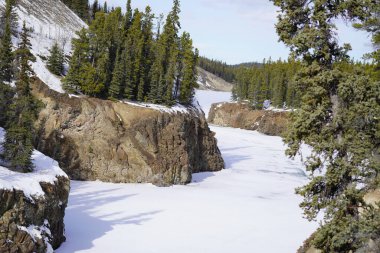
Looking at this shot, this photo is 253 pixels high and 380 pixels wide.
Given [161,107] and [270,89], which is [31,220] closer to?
[161,107]

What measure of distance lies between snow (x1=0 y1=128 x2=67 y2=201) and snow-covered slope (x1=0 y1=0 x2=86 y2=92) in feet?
50.9

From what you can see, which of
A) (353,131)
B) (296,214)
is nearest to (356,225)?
(353,131)

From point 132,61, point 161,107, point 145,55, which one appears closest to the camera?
point 161,107

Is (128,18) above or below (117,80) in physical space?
above

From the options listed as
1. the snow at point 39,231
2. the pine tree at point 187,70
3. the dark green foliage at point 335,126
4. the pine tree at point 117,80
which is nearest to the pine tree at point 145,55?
the pine tree at point 117,80

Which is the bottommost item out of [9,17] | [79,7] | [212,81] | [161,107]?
[161,107]

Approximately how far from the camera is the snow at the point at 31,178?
14722mm

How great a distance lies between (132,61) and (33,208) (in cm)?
2492

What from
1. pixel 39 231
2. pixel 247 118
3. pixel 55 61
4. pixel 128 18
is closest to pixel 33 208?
pixel 39 231

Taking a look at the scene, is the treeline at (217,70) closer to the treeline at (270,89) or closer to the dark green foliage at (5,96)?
the treeline at (270,89)

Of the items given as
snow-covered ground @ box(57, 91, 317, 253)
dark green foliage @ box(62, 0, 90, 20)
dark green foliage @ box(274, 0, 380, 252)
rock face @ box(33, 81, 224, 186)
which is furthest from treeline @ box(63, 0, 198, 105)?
dark green foliage @ box(62, 0, 90, 20)

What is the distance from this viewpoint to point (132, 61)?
37.9 metres

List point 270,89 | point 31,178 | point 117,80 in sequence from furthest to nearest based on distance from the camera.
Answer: point 270,89 → point 117,80 → point 31,178

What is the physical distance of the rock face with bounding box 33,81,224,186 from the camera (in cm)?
3081
